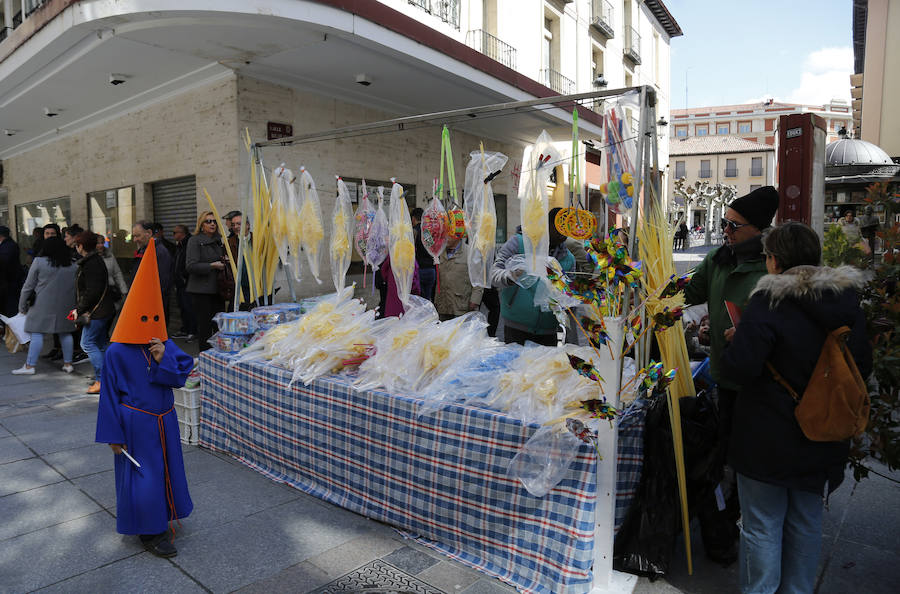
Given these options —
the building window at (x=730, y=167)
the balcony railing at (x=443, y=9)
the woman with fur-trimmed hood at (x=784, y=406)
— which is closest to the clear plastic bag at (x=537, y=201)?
the woman with fur-trimmed hood at (x=784, y=406)

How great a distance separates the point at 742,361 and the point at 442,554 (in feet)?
5.48

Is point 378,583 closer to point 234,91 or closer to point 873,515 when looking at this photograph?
point 873,515

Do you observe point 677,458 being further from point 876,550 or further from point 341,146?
point 341,146

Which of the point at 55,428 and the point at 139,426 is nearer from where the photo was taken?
the point at 139,426

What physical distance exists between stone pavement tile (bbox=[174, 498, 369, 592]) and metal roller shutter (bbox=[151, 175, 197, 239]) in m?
5.98

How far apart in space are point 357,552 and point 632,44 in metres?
19.2

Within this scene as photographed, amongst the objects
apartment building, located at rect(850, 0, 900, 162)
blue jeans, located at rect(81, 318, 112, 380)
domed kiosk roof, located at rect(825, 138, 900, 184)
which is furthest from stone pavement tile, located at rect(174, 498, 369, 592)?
apartment building, located at rect(850, 0, 900, 162)

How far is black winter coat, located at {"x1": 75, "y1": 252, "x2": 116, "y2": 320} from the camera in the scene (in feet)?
18.8

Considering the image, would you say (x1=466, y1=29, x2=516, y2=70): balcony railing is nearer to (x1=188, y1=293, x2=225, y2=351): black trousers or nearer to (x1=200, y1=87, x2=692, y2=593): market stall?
(x1=188, y1=293, x2=225, y2=351): black trousers

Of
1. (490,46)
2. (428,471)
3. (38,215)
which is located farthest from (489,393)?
(38,215)

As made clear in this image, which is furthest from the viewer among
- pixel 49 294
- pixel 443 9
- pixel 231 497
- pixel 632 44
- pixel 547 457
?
pixel 632 44

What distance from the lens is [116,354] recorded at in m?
2.70

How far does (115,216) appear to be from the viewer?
9805 millimetres

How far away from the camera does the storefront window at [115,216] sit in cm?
940
